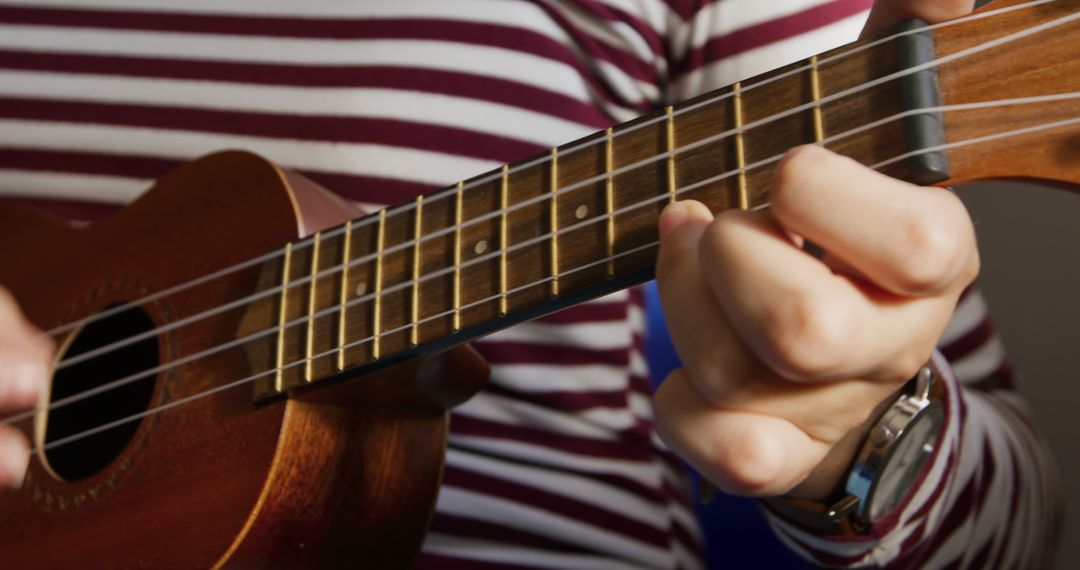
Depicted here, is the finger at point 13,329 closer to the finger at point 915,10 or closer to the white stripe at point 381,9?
the white stripe at point 381,9

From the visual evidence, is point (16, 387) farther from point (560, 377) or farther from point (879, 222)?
point (879, 222)

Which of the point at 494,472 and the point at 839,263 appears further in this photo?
the point at 494,472

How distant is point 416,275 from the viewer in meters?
0.52

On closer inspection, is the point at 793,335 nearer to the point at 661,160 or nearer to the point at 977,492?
the point at 661,160

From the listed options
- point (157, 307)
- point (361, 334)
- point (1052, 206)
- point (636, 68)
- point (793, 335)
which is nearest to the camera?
point (793, 335)

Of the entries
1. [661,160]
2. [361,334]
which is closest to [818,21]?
[661,160]

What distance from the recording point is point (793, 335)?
13.1 inches

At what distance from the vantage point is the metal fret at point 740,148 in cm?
40

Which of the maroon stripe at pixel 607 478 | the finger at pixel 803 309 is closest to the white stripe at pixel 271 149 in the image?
the maroon stripe at pixel 607 478

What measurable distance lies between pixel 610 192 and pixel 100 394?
1.57 ft

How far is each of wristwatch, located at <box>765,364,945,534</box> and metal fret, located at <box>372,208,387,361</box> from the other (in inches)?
9.9

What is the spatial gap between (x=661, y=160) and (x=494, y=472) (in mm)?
404

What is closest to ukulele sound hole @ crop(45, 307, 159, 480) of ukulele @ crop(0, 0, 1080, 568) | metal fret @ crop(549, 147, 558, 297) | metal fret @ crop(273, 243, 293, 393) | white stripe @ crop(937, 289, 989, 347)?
ukulele @ crop(0, 0, 1080, 568)

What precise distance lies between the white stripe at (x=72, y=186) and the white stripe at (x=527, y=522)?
16.7 inches
